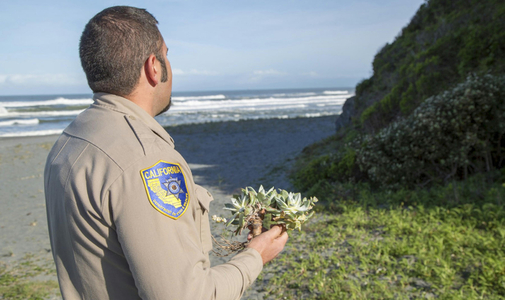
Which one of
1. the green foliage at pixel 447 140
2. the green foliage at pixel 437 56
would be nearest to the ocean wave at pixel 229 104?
the green foliage at pixel 437 56

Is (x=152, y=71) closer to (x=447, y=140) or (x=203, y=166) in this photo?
(x=447, y=140)

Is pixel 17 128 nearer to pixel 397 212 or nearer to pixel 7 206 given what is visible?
pixel 7 206

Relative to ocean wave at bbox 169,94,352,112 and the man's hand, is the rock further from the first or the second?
ocean wave at bbox 169,94,352,112

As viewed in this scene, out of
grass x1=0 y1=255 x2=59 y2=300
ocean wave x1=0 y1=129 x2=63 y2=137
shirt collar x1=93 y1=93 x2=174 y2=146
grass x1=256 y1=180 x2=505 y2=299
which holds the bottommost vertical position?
ocean wave x1=0 y1=129 x2=63 y2=137

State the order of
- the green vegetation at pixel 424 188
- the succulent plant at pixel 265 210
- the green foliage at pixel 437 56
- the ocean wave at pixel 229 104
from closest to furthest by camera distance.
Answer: the succulent plant at pixel 265 210, the green vegetation at pixel 424 188, the green foliage at pixel 437 56, the ocean wave at pixel 229 104

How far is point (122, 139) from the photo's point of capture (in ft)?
4.04

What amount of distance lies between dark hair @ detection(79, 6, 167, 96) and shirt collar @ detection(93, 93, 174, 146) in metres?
0.04

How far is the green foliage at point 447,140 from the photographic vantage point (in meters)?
6.73

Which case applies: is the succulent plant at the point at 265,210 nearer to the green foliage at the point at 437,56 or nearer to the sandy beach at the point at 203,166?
the sandy beach at the point at 203,166

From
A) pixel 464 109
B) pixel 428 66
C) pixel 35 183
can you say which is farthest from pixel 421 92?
pixel 35 183

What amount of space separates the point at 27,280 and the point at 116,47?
474 cm

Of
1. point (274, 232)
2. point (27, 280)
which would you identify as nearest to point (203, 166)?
point (27, 280)

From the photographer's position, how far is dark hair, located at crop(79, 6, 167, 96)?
1.33 metres

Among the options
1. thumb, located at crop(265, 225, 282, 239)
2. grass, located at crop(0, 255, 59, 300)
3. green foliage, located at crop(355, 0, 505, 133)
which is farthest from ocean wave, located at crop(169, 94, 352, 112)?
thumb, located at crop(265, 225, 282, 239)
